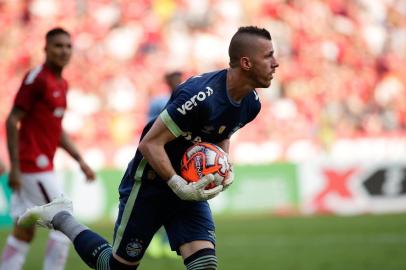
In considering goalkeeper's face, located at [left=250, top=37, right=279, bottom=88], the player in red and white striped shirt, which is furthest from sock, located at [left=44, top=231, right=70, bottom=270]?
goalkeeper's face, located at [left=250, top=37, right=279, bottom=88]

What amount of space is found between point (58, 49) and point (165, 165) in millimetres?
2734

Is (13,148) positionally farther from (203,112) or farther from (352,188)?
(352,188)

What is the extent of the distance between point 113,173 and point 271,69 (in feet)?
36.9

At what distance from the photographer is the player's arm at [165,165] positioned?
18.0 ft

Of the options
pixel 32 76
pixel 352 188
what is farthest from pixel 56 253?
pixel 352 188

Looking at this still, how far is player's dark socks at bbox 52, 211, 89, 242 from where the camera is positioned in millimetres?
6363

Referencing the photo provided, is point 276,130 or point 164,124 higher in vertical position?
point 276,130

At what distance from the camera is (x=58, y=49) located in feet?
25.8

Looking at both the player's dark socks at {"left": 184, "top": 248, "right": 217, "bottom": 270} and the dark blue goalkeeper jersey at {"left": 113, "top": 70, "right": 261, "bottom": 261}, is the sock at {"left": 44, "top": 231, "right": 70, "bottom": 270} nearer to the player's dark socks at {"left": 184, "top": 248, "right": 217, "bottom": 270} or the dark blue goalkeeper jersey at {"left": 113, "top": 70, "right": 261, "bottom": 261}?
the dark blue goalkeeper jersey at {"left": 113, "top": 70, "right": 261, "bottom": 261}

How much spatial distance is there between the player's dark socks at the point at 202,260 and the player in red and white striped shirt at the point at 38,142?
2263mm

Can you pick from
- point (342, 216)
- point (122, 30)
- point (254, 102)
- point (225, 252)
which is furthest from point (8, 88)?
point (254, 102)

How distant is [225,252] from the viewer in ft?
38.4

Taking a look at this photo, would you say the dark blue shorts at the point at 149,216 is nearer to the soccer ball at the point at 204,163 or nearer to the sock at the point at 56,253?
the soccer ball at the point at 204,163

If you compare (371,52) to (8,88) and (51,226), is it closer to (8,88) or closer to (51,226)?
(8,88)
